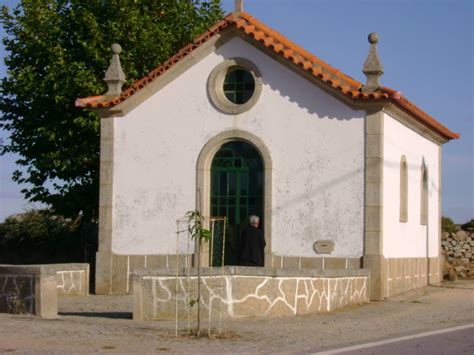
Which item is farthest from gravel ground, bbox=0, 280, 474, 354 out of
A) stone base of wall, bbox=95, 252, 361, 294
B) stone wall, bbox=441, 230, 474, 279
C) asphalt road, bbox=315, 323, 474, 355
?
stone wall, bbox=441, 230, 474, 279

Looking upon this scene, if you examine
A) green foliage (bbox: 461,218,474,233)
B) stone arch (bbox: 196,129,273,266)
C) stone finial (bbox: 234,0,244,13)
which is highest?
stone finial (bbox: 234,0,244,13)

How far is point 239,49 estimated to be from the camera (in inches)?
839

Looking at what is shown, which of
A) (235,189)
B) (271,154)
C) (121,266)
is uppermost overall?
(271,154)

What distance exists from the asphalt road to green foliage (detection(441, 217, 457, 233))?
1815 cm

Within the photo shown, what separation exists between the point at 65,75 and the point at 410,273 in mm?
11296

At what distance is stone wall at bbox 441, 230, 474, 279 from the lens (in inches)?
1197

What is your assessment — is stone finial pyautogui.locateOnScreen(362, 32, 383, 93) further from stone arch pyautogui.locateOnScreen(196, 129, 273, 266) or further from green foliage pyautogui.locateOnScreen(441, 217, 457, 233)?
green foliage pyautogui.locateOnScreen(441, 217, 457, 233)

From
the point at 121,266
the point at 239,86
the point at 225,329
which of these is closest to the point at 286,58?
the point at 239,86

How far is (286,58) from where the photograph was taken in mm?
20688

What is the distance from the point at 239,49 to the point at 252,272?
735 centimetres

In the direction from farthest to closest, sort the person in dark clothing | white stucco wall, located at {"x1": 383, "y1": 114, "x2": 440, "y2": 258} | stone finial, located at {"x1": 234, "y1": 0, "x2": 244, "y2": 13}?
stone finial, located at {"x1": 234, "y1": 0, "x2": 244, "y2": 13} → white stucco wall, located at {"x1": 383, "y1": 114, "x2": 440, "y2": 258} → the person in dark clothing

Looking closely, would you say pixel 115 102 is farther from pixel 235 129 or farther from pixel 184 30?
pixel 184 30

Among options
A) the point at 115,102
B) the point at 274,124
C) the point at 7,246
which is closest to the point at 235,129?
the point at 274,124

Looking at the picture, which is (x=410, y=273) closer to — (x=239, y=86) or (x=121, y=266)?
(x=239, y=86)
